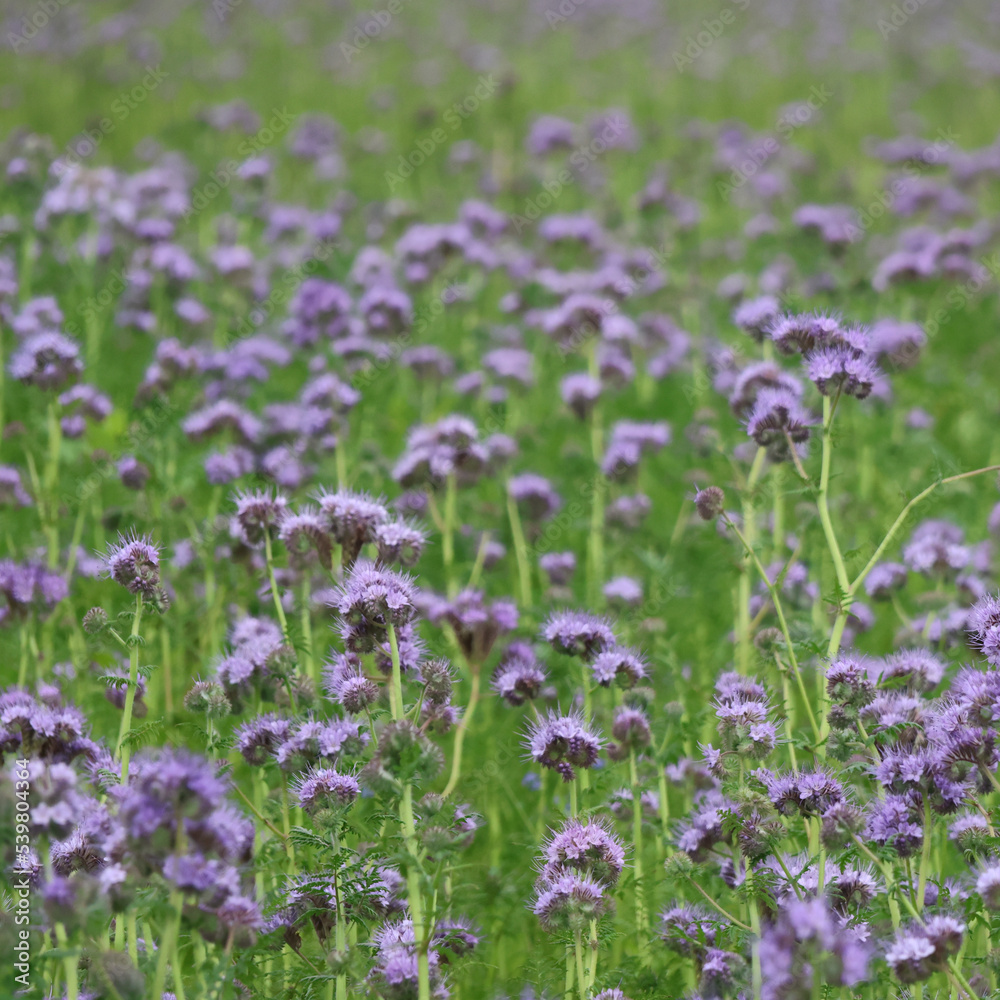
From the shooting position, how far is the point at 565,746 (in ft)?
11.0

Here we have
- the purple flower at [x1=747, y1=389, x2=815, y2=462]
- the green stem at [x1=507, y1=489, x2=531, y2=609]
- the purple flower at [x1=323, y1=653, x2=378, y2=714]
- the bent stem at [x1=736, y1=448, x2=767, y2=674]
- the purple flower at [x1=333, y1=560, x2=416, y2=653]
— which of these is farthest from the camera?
the green stem at [x1=507, y1=489, x2=531, y2=609]

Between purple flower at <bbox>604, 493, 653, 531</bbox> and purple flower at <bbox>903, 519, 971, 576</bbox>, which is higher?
purple flower at <bbox>604, 493, 653, 531</bbox>

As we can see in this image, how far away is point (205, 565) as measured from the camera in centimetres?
515

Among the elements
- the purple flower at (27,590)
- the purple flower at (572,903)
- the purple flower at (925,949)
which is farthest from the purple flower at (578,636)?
the purple flower at (27,590)

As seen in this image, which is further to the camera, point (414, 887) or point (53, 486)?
point (53, 486)

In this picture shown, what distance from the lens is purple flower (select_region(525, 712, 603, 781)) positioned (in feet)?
10.9

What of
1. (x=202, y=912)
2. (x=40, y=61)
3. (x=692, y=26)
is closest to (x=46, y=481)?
(x=202, y=912)

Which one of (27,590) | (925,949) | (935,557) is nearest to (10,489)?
(27,590)

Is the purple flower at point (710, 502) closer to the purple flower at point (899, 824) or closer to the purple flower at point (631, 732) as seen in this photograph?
the purple flower at point (631, 732)

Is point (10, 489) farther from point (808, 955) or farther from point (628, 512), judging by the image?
point (808, 955)

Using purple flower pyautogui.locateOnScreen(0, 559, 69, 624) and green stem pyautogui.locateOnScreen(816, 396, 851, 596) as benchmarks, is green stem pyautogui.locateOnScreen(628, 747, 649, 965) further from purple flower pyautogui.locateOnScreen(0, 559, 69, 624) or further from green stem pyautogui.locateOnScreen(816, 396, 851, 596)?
purple flower pyautogui.locateOnScreen(0, 559, 69, 624)

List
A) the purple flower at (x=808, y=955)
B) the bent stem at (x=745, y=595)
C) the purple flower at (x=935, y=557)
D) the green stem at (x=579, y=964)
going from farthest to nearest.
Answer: the purple flower at (x=935, y=557) < the bent stem at (x=745, y=595) < the green stem at (x=579, y=964) < the purple flower at (x=808, y=955)

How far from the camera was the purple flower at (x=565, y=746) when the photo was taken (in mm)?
3324

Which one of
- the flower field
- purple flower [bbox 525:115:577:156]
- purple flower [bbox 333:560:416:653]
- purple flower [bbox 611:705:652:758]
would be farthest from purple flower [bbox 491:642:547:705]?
purple flower [bbox 525:115:577:156]
